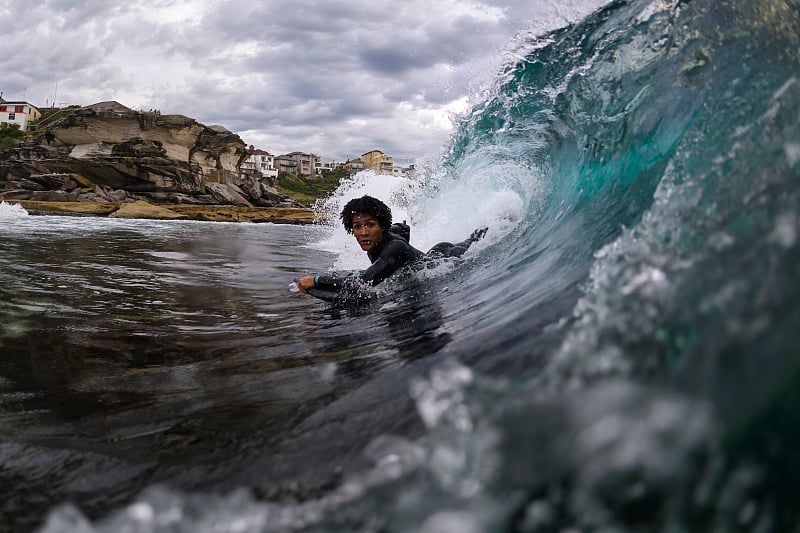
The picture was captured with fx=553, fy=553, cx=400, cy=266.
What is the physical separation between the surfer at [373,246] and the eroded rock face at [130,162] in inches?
1464

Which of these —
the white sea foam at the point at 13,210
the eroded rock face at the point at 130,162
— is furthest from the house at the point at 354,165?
the white sea foam at the point at 13,210

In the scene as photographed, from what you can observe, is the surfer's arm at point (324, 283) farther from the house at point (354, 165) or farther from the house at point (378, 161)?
the house at point (354, 165)

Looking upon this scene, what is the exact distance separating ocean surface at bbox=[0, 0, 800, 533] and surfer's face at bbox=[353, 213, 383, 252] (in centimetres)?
58

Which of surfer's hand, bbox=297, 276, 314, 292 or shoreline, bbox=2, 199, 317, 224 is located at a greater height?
shoreline, bbox=2, 199, 317, 224

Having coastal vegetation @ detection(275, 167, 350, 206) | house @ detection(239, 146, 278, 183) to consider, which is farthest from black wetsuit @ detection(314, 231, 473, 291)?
house @ detection(239, 146, 278, 183)

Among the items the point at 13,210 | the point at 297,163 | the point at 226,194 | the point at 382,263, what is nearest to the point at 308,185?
the point at 297,163

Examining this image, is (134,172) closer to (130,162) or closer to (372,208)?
(130,162)

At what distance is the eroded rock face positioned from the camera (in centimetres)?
3972

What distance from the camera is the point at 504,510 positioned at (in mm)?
976

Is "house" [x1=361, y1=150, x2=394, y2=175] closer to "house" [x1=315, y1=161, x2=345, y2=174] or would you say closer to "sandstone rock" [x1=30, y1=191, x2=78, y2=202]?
"house" [x1=315, y1=161, x2=345, y2=174]

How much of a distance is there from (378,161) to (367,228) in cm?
8627

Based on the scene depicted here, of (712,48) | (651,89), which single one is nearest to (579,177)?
(651,89)

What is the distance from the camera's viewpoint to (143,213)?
1222 inches

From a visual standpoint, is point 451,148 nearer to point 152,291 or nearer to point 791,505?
point 152,291
